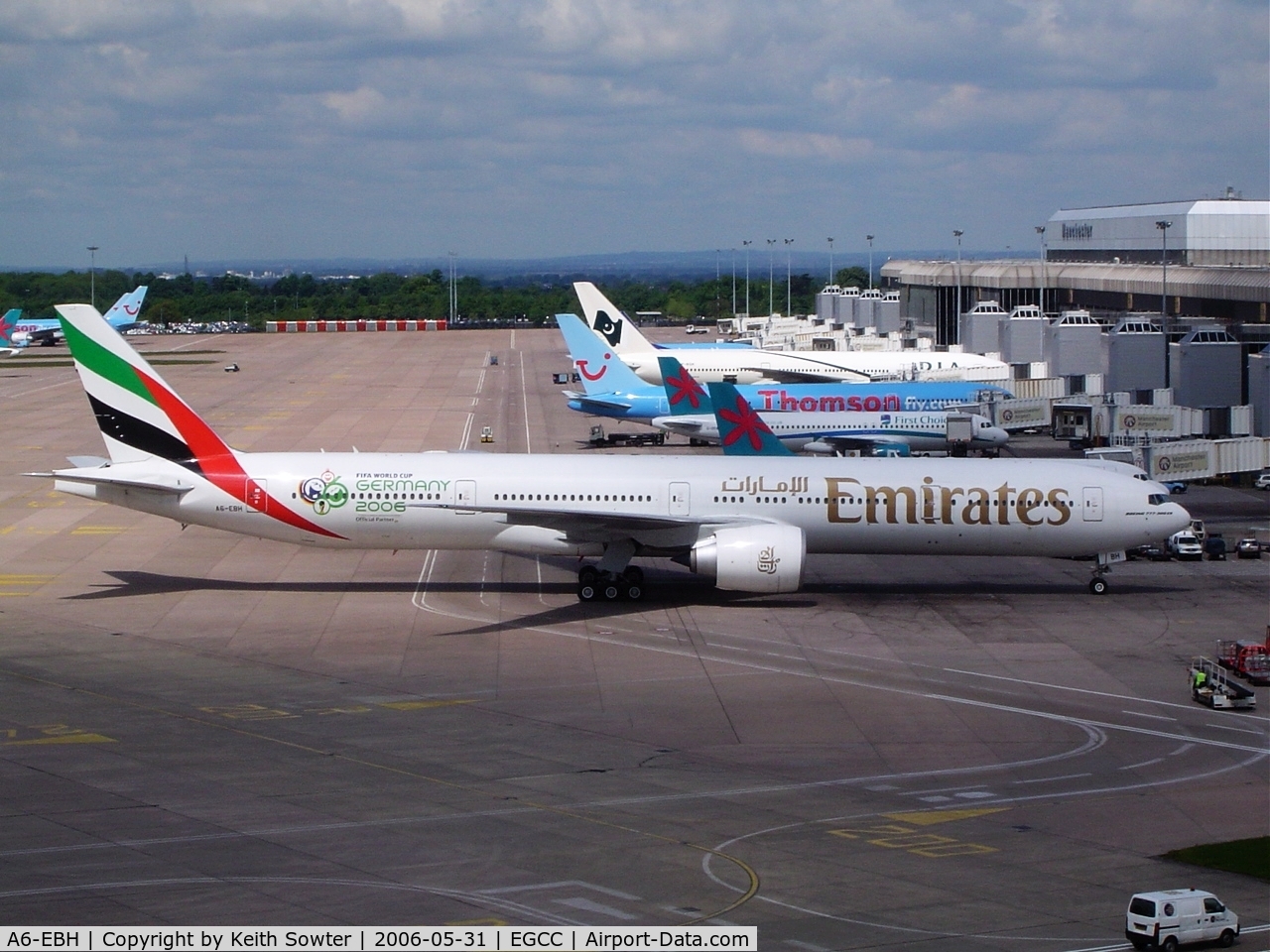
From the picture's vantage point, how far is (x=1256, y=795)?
1086 inches

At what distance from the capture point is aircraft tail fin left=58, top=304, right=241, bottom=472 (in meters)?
44.5

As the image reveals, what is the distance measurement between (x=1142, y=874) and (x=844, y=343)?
11465 cm

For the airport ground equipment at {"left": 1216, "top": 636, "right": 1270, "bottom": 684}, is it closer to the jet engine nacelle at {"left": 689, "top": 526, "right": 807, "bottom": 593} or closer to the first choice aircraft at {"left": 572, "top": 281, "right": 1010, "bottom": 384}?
the jet engine nacelle at {"left": 689, "top": 526, "right": 807, "bottom": 593}

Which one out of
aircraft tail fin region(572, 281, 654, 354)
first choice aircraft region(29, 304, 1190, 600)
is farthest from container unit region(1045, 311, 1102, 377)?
first choice aircraft region(29, 304, 1190, 600)

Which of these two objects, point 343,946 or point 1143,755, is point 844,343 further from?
point 343,946

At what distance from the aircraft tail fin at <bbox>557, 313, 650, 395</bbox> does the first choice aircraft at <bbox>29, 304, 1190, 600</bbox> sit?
39.8 meters

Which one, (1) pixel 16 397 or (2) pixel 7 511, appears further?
(1) pixel 16 397

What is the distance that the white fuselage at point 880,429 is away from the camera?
7850cm

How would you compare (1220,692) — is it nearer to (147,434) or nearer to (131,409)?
(147,434)

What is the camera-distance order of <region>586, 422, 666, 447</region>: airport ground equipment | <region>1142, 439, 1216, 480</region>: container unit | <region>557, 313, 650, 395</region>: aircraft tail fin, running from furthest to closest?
<region>557, 313, 650, 395</region>: aircraft tail fin, <region>586, 422, 666, 447</region>: airport ground equipment, <region>1142, 439, 1216, 480</region>: container unit

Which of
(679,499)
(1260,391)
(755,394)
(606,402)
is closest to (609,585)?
(679,499)

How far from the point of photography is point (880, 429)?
79.1m

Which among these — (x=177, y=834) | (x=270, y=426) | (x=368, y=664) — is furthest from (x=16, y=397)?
(x=177, y=834)

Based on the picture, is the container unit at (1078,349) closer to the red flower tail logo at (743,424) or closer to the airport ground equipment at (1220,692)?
the red flower tail logo at (743,424)
